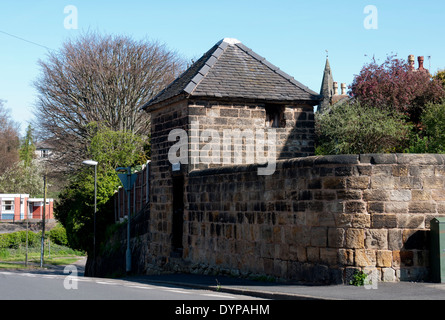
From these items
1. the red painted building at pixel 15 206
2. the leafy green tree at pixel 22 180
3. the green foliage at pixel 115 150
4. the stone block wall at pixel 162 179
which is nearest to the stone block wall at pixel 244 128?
the stone block wall at pixel 162 179

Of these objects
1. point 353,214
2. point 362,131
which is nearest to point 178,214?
point 353,214

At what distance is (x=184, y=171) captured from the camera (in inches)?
692

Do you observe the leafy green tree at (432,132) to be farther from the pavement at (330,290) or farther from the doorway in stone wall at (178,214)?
the pavement at (330,290)

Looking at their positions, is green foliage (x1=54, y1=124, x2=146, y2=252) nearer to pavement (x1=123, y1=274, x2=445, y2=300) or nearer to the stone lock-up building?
the stone lock-up building

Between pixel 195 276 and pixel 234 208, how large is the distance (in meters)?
2.23

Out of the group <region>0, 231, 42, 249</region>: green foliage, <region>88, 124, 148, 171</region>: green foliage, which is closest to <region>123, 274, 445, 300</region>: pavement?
<region>88, 124, 148, 171</region>: green foliage

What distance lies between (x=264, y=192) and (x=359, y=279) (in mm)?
3120

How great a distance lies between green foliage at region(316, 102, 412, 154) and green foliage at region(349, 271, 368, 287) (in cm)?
1679

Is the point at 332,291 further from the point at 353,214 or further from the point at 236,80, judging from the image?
the point at 236,80

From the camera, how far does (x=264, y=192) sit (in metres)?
13.7

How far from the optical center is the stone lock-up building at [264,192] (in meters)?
11.7

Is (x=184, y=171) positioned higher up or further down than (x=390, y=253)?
higher up
